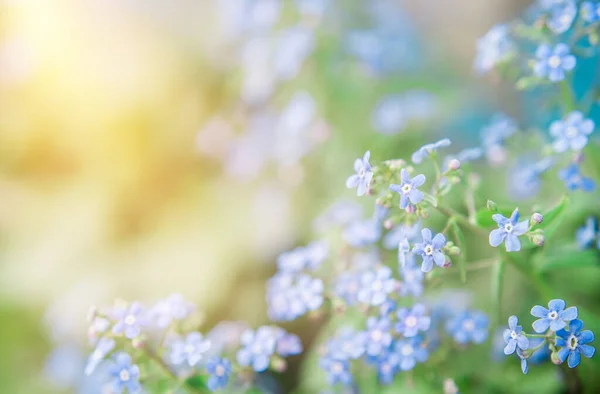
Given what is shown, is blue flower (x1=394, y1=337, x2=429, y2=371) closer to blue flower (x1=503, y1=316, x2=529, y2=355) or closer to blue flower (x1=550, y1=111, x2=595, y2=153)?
blue flower (x1=503, y1=316, x2=529, y2=355)

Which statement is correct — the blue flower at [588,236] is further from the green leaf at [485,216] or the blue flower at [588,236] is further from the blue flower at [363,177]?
the blue flower at [363,177]

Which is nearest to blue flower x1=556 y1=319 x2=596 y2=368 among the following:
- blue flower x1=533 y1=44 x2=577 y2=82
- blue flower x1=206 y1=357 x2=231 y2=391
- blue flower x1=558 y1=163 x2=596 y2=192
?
blue flower x1=558 y1=163 x2=596 y2=192

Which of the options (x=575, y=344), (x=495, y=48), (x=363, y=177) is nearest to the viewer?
(x=575, y=344)

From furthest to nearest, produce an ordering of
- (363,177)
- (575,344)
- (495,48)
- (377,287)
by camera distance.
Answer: (495,48) < (377,287) < (363,177) < (575,344)

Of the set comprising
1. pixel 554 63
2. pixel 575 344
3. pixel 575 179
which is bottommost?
pixel 575 344

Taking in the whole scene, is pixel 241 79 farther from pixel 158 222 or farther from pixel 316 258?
pixel 316 258

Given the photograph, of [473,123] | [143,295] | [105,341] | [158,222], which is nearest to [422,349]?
[105,341]

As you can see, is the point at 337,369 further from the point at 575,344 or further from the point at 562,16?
the point at 562,16

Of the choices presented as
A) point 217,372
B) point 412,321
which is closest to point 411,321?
point 412,321
